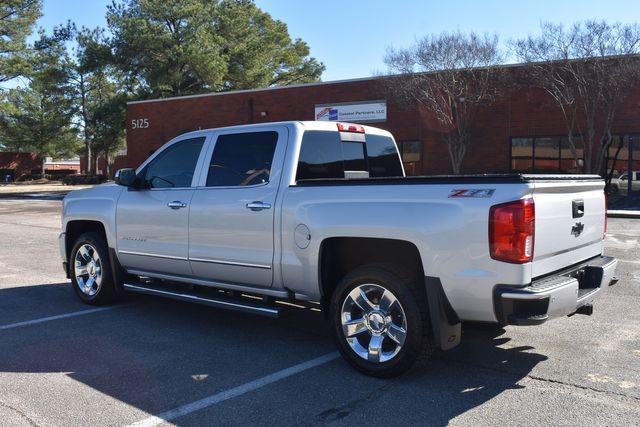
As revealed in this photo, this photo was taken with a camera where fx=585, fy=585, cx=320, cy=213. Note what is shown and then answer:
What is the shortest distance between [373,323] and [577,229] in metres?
1.72

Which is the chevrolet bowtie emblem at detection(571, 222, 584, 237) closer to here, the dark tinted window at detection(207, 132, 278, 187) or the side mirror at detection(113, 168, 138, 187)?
the dark tinted window at detection(207, 132, 278, 187)

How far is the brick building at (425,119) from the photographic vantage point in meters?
25.8

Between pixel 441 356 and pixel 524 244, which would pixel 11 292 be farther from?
pixel 524 244

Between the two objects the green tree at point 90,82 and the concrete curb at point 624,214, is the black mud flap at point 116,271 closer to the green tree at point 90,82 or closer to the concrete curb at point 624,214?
the concrete curb at point 624,214

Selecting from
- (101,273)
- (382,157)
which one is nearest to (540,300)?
(382,157)

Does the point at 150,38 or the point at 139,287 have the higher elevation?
the point at 150,38

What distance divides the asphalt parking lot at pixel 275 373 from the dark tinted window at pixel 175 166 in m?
1.47

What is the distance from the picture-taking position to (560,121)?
2562 centimetres

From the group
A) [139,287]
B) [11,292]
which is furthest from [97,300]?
[11,292]

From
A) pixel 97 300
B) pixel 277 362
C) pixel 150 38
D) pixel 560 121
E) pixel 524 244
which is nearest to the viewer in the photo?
pixel 524 244

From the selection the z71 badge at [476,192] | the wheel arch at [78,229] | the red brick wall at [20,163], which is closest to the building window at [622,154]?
the wheel arch at [78,229]

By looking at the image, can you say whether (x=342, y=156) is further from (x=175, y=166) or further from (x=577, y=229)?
(x=577, y=229)

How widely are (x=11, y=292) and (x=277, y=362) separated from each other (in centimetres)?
463

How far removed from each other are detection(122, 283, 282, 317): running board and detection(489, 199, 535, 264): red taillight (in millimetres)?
1965
